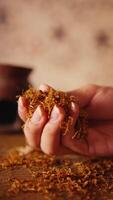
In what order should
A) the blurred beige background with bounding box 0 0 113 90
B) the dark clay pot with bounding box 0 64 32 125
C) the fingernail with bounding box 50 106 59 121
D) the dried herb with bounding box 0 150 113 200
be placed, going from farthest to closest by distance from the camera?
the blurred beige background with bounding box 0 0 113 90
the dark clay pot with bounding box 0 64 32 125
the fingernail with bounding box 50 106 59 121
the dried herb with bounding box 0 150 113 200

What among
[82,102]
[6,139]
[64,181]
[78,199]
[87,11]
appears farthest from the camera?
[87,11]

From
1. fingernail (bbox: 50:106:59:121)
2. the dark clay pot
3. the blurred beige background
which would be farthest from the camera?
the blurred beige background

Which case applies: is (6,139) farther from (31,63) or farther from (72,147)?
(31,63)

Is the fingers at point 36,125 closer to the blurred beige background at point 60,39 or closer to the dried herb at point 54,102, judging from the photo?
the dried herb at point 54,102

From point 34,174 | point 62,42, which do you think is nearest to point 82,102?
point 34,174

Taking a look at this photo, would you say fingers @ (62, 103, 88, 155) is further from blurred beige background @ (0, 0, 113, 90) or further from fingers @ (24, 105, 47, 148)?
blurred beige background @ (0, 0, 113, 90)

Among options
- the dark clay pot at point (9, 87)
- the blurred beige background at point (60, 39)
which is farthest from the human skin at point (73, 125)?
the blurred beige background at point (60, 39)

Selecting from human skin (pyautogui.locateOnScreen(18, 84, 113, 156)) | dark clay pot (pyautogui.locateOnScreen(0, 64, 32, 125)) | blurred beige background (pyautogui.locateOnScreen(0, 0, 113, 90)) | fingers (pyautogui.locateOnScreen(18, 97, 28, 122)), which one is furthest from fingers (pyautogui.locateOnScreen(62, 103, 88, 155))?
blurred beige background (pyautogui.locateOnScreen(0, 0, 113, 90))
